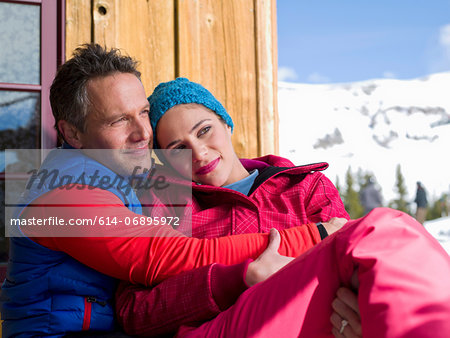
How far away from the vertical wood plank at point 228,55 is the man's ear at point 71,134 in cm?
106

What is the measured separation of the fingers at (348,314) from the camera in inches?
39.3

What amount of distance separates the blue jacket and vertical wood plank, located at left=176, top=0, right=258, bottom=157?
50.6 inches

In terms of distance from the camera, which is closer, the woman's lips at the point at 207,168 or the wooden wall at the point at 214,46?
the woman's lips at the point at 207,168

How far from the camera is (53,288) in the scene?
141 cm

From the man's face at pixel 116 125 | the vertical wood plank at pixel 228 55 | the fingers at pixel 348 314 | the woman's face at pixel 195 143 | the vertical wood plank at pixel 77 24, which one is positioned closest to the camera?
the fingers at pixel 348 314

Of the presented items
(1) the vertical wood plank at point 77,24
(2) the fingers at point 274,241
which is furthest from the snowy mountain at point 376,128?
(2) the fingers at point 274,241

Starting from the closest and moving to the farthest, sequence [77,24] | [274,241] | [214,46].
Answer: [274,241]
[77,24]
[214,46]

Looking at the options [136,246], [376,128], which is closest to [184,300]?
[136,246]

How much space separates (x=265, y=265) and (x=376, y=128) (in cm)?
4790

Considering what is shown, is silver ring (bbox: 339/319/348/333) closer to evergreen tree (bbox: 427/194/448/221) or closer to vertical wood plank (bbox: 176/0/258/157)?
vertical wood plank (bbox: 176/0/258/157)

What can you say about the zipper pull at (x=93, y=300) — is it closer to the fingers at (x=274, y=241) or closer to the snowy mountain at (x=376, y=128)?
the fingers at (x=274, y=241)

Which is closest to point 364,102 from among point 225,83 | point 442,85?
point 442,85

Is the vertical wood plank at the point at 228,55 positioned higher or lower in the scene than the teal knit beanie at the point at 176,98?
higher

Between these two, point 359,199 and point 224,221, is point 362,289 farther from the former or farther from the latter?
point 359,199
